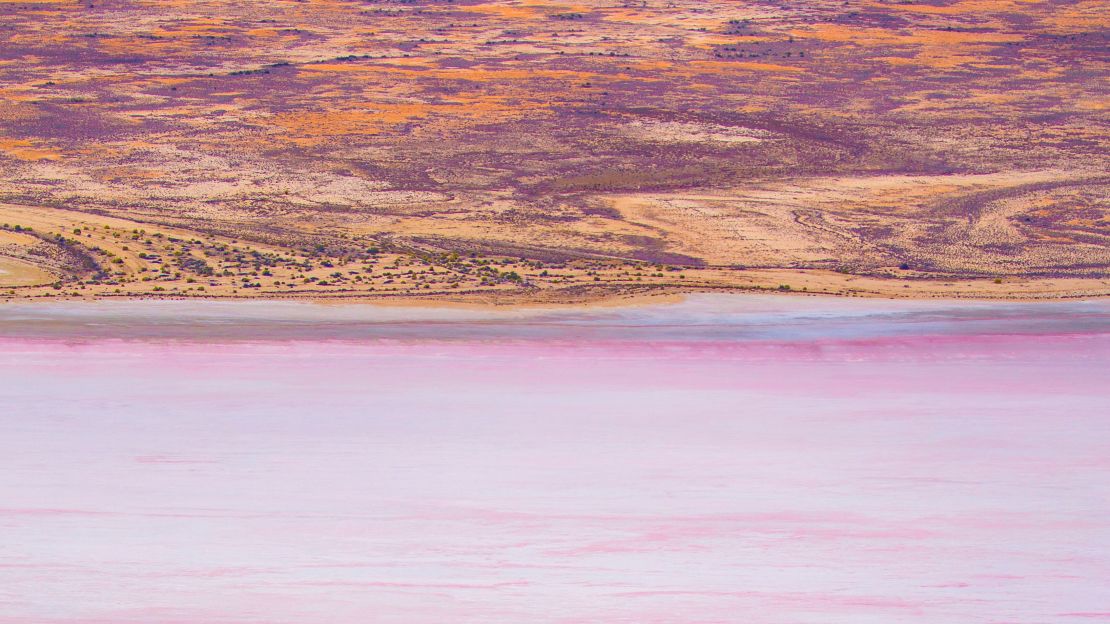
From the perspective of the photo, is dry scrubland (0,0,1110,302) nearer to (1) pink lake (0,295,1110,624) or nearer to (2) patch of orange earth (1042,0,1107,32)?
(2) patch of orange earth (1042,0,1107,32)

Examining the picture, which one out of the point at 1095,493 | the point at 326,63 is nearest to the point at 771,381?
the point at 1095,493

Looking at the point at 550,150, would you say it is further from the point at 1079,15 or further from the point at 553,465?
the point at 1079,15

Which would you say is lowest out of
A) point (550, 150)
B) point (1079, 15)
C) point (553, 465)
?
point (553, 465)

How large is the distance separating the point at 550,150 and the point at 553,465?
34.2 ft

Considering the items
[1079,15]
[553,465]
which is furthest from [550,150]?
[1079,15]

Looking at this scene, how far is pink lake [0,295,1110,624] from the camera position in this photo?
7148 mm

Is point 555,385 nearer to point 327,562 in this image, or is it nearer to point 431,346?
point 431,346

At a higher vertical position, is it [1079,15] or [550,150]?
[1079,15]

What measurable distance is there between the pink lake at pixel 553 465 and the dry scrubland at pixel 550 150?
123 centimetres

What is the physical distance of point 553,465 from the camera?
862 centimetres

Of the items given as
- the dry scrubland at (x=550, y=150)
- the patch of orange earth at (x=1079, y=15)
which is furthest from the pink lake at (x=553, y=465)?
the patch of orange earth at (x=1079, y=15)

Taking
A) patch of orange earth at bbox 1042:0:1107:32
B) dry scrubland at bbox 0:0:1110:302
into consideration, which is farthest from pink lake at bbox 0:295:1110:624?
patch of orange earth at bbox 1042:0:1107:32

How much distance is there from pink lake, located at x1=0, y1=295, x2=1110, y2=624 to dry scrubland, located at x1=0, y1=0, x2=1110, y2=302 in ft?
4.05

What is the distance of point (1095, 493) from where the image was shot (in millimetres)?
8375
